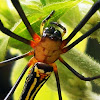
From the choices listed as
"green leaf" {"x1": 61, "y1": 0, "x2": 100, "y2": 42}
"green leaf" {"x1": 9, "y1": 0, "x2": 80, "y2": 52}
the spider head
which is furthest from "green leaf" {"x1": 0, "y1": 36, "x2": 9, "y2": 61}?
"green leaf" {"x1": 61, "y1": 0, "x2": 100, "y2": 42}

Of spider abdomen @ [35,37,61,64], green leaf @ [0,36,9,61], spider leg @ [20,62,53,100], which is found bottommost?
spider leg @ [20,62,53,100]

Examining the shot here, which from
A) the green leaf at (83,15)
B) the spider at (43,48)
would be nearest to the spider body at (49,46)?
the spider at (43,48)

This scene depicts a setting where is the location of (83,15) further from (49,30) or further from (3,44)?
(3,44)

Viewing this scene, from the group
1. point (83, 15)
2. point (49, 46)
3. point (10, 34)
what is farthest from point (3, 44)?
point (83, 15)

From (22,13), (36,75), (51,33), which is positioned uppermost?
(22,13)

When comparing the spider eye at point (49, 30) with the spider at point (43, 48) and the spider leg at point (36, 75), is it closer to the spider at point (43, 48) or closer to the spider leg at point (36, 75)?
the spider at point (43, 48)

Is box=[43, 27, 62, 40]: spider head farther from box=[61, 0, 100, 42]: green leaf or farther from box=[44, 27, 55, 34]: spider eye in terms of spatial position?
box=[61, 0, 100, 42]: green leaf

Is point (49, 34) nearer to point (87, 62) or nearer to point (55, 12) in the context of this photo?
point (55, 12)

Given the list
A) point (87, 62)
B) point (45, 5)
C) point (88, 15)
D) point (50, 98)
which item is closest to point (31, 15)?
point (45, 5)
